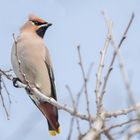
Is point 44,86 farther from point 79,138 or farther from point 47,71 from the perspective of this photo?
point 79,138

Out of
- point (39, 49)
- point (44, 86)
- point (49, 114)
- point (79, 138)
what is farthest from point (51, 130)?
point (79, 138)

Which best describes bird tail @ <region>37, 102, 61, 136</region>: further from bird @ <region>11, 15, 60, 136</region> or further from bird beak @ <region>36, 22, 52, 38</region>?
bird beak @ <region>36, 22, 52, 38</region>

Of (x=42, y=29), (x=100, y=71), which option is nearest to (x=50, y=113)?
(x=42, y=29)

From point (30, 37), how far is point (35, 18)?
397 millimetres

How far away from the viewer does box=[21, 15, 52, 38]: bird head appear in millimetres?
5957

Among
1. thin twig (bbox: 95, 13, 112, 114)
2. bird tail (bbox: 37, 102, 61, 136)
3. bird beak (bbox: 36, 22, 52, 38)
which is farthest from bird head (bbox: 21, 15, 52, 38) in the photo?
thin twig (bbox: 95, 13, 112, 114)

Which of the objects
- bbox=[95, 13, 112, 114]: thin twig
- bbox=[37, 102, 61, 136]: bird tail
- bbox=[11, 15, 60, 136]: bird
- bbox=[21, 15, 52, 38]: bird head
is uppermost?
bbox=[95, 13, 112, 114]: thin twig

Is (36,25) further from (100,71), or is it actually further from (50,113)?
(100,71)

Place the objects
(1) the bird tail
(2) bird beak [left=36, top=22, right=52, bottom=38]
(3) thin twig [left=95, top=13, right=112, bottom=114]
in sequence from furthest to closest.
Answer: (2) bird beak [left=36, top=22, right=52, bottom=38], (1) the bird tail, (3) thin twig [left=95, top=13, right=112, bottom=114]

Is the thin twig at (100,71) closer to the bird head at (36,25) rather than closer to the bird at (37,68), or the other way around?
the bird at (37,68)

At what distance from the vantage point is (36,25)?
6023 mm

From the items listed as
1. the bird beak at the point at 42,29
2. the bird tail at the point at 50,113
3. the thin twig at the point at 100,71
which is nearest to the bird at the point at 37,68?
the bird tail at the point at 50,113

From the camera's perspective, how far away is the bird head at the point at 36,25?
5957 mm

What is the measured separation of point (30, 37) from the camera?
5.70 meters
